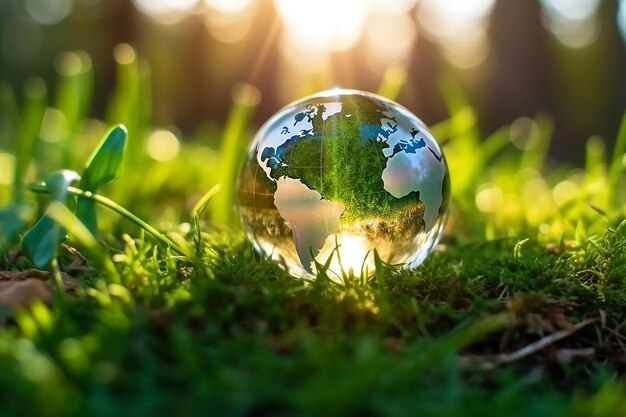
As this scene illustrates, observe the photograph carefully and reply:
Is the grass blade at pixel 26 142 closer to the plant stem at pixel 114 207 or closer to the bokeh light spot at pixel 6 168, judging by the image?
the bokeh light spot at pixel 6 168

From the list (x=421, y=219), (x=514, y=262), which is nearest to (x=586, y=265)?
(x=514, y=262)

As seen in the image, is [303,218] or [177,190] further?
[177,190]

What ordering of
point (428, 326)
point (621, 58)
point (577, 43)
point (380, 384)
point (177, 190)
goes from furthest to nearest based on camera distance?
point (577, 43) → point (621, 58) → point (177, 190) → point (428, 326) → point (380, 384)

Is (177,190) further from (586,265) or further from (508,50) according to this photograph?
(508,50)

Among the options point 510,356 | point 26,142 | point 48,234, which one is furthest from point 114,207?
point 26,142

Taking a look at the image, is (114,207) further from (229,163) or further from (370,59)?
(370,59)

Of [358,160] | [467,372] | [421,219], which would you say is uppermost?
[358,160]
